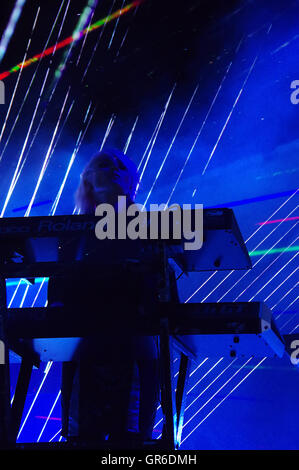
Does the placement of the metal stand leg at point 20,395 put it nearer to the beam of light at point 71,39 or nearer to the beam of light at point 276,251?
the beam of light at point 276,251

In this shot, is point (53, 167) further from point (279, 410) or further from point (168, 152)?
point (279, 410)

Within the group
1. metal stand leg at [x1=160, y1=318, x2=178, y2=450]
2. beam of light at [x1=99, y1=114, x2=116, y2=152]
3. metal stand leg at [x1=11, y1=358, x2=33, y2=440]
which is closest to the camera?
metal stand leg at [x1=160, y1=318, x2=178, y2=450]

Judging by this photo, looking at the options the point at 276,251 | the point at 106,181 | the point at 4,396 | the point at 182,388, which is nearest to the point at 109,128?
the point at 276,251

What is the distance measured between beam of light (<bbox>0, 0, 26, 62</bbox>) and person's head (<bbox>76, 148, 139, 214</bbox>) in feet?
8.12

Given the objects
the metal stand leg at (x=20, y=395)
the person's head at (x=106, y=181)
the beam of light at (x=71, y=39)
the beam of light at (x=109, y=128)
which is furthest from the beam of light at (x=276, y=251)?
the metal stand leg at (x=20, y=395)

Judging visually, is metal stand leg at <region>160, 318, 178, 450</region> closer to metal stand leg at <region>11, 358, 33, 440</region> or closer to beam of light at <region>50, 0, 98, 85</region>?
metal stand leg at <region>11, 358, 33, 440</region>

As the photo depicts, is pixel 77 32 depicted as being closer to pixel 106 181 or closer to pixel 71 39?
pixel 71 39

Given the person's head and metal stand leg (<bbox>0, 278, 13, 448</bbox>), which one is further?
the person's head

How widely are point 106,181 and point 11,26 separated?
2.64 m

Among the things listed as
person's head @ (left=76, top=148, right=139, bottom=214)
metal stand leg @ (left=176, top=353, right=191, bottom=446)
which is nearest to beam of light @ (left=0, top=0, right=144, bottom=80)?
person's head @ (left=76, top=148, right=139, bottom=214)

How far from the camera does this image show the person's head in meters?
2.32

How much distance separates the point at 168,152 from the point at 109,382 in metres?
3.17

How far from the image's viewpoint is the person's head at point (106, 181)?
232cm

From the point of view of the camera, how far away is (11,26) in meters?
4.39
